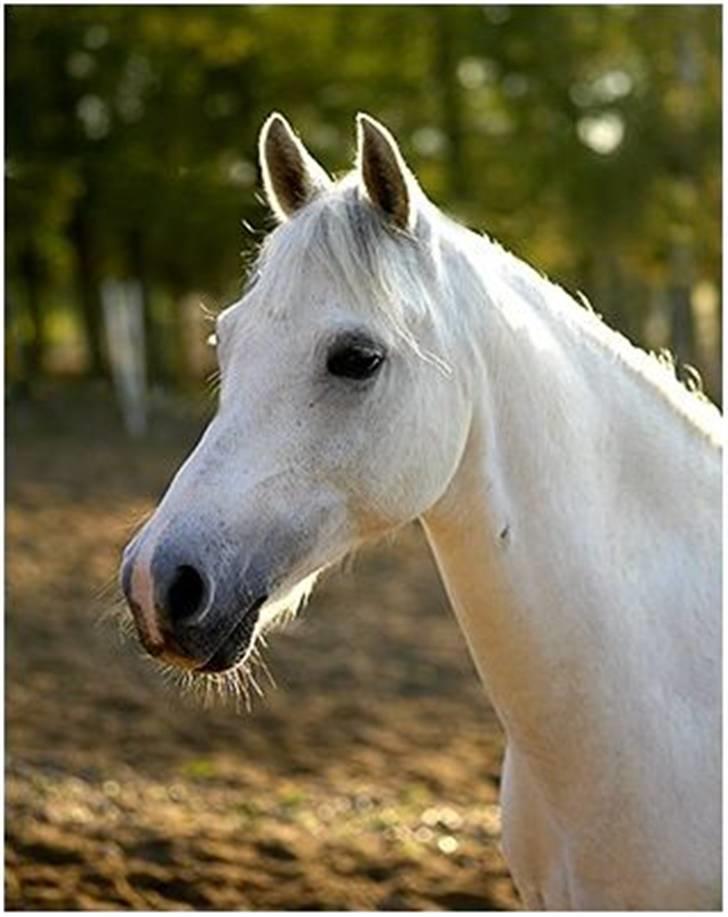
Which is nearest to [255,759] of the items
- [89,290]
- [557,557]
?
[557,557]

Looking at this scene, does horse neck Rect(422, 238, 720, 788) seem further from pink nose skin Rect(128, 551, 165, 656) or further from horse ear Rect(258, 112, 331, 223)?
pink nose skin Rect(128, 551, 165, 656)

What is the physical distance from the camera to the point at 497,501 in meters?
2.75

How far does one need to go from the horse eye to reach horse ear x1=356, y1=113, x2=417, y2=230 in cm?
27

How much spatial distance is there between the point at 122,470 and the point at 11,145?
548 cm

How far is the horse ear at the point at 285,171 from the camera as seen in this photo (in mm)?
2838

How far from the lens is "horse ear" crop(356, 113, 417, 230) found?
254 centimetres

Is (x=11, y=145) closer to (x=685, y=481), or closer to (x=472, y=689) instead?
(x=472, y=689)

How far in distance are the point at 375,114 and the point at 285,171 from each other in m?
18.2

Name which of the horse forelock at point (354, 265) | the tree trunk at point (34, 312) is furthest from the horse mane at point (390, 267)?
the tree trunk at point (34, 312)

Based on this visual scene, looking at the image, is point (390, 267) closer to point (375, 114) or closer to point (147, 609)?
point (147, 609)

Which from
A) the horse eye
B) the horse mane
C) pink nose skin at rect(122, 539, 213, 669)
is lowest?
pink nose skin at rect(122, 539, 213, 669)

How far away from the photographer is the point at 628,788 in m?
2.78

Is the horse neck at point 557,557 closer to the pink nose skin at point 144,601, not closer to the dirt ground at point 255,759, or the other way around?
the pink nose skin at point 144,601

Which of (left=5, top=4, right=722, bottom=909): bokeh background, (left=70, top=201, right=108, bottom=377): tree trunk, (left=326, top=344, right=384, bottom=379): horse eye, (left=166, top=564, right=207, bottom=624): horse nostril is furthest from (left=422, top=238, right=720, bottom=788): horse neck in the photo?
(left=70, top=201, right=108, bottom=377): tree trunk
